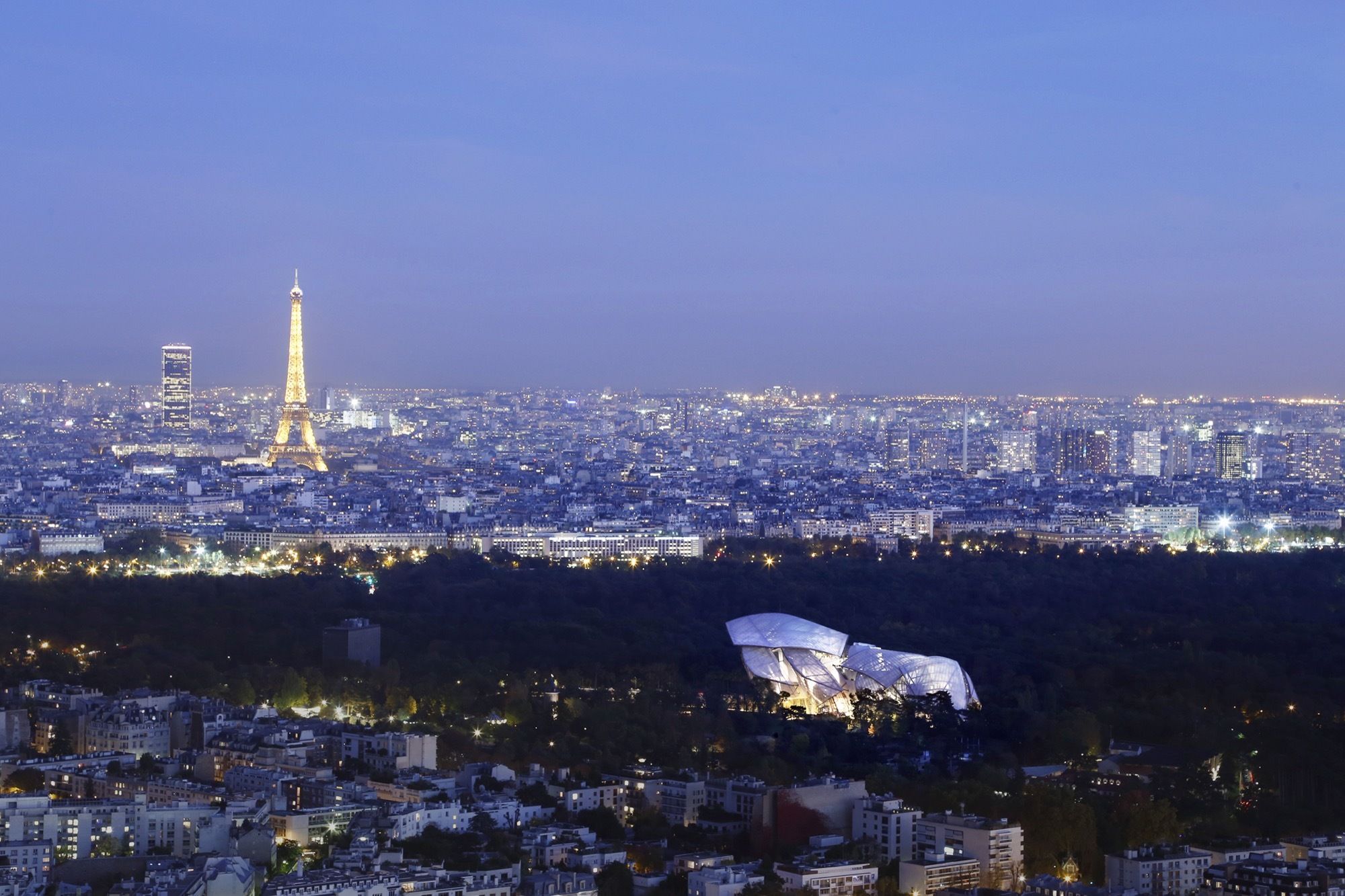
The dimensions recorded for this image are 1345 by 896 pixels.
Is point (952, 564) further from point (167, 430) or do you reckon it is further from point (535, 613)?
point (167, 430)

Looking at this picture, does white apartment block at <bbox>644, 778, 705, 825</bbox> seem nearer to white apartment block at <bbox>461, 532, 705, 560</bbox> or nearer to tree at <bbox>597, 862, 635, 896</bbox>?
tree at <bbox>597, 862, 635, 896</bbox>

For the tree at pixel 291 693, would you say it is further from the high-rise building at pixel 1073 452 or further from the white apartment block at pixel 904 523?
the high-rise building at pixel 1073 452

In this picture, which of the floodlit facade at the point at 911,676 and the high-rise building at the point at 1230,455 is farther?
the high-rise building at the point at 1230,455

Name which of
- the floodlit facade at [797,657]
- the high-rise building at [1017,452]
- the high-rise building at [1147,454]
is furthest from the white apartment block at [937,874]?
the high-rise building at [1017,452]

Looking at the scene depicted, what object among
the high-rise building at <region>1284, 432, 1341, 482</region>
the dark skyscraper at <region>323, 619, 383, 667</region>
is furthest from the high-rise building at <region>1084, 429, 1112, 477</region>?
the dark skyscraper at <region>323, 619, 383, 667</region>

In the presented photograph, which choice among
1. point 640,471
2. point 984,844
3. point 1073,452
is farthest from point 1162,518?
point 984,844

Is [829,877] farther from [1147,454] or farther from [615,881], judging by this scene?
[1147,454]
